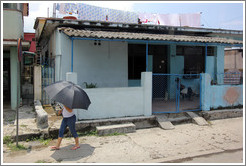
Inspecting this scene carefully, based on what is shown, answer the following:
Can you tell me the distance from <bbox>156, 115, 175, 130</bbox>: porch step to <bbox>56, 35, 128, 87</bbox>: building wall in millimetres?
2574

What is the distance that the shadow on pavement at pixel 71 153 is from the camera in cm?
502

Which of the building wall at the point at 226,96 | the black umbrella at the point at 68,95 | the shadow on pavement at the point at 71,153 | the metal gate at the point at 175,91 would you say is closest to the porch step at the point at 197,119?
the metal gate at the point at 175,91

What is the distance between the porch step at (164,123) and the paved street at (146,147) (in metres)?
0.21

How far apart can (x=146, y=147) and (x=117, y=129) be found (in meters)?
1.26

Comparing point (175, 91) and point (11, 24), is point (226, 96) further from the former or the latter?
point (11, 24)

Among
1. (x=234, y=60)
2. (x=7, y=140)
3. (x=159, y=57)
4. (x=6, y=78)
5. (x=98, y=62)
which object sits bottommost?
(x=7, y=140)

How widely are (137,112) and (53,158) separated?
3438mm

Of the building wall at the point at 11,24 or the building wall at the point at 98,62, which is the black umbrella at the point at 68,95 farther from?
the building wall at the point at 11,24

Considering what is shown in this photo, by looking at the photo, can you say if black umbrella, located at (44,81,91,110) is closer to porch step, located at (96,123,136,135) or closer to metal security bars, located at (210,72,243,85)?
porch step, located at (96,123,136,135)

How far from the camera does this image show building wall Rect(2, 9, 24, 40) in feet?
27.6

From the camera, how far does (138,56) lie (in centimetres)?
1032

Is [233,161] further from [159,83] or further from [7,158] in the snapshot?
[159,83]

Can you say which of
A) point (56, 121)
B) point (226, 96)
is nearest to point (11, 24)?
point (56, 121)

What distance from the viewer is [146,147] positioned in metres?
5.78
